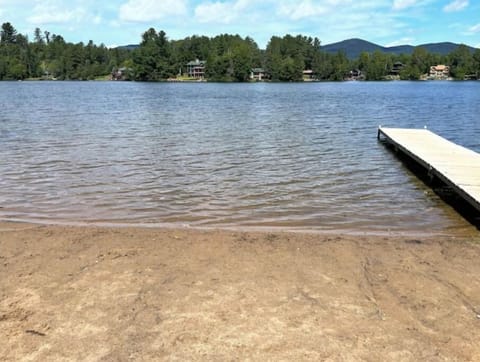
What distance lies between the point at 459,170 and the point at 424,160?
5.90 ft

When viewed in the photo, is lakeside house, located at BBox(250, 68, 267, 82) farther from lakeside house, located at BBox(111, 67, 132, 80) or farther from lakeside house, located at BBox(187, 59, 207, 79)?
lakeside house, located at BBox(111, 67, 132, 80)

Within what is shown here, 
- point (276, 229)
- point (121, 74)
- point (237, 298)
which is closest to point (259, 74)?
point (121, 74)

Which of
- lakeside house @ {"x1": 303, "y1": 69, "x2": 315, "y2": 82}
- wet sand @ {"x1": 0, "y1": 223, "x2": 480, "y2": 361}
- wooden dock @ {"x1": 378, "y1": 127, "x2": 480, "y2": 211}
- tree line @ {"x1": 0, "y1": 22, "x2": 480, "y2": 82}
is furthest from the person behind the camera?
lakeside house @ {"x1": 303, "y1": 69, "x2": 315, "y2": 82}

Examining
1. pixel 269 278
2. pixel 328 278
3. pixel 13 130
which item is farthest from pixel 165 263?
pixel 13 130

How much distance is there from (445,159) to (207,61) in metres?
151

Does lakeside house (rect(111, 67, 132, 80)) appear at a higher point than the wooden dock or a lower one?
higher

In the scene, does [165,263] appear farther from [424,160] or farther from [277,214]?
[424,160]

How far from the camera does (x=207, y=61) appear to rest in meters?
157

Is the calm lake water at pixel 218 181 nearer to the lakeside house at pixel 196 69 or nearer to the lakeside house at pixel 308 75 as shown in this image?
the lakeside house at pixel 196 69

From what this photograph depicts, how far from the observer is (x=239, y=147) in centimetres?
1842

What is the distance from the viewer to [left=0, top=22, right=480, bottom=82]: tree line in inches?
5989

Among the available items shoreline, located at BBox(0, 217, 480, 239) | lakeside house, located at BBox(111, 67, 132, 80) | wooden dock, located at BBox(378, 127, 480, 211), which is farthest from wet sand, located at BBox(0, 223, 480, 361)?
lakeside house, located at BBox(111, 67, 132, 80)

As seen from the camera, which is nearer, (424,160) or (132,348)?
(132,348)

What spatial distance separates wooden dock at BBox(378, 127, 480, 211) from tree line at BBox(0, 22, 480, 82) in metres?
135
